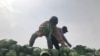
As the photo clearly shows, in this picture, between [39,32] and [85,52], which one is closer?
[85,52]

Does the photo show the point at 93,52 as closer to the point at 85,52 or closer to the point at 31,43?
the point at 85,52

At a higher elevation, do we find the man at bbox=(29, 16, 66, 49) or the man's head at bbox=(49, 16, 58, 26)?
the man's head at bbox=(49, 16, 58, 26)

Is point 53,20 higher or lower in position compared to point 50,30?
higher

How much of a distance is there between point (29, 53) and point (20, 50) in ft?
0.92

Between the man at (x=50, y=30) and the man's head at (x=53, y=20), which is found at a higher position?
the man's head at (x=53, y=20)

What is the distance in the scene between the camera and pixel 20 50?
821cm

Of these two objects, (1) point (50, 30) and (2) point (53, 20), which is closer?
(1) point (50, 30)

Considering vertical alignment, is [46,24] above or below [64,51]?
above

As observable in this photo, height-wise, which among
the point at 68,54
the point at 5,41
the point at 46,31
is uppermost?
the point at 46,31

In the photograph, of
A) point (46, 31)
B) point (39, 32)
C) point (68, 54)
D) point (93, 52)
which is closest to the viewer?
point (68, 54)

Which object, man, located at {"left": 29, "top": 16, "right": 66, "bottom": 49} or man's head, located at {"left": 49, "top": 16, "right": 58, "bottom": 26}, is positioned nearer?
man, located at {"left": 29, "top": 16, "right": 66, "bottom": 49}

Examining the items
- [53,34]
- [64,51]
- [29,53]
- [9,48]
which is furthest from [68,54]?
[53,34]

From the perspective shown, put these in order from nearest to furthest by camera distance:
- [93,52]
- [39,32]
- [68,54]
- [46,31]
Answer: [68,54] → [93,52] → [46,31] → [39,32]

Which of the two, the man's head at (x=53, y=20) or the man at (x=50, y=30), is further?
the man's head at (x=53, y=20)
